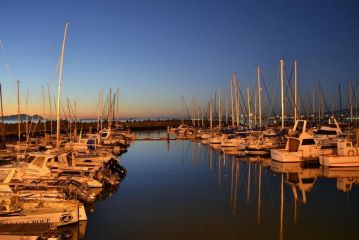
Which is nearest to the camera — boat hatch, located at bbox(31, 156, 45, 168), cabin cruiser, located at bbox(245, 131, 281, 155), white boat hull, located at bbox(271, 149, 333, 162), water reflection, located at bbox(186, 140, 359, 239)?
water reflection, located at bbox(186, 140, 359, 239)

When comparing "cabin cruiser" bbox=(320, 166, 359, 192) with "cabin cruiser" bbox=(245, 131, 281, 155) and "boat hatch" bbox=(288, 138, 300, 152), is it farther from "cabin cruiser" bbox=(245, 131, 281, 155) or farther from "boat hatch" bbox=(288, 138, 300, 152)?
"cabin cruiser" bbox=(245, 131, 281, 155)

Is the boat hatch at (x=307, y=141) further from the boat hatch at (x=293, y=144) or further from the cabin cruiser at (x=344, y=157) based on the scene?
the cabin cruiser at (x=344, y=157)

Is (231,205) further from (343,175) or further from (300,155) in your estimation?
(300,155)

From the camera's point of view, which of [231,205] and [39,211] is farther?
[231,205]

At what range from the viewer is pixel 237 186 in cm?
2319

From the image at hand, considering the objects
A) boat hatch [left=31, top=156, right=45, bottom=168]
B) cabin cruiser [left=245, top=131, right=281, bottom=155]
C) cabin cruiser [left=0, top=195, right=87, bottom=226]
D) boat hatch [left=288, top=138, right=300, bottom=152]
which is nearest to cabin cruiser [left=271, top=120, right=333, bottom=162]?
boat hatch [left=288, top=138, right=300, bottom=152]

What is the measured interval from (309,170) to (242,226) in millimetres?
15610

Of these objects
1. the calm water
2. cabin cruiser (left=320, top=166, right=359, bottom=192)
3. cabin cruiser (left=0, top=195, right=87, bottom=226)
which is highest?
cabin cruiser (left=0, top=195, right=87, bottom=226)

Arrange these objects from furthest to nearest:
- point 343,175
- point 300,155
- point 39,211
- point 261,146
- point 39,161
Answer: point 261,146 < point 300,155 < point 343,175 < point 39,161 < point 39,211

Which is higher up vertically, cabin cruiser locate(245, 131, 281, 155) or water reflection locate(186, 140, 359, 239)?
cabin cruiser locate(245, 131, 281, 155)

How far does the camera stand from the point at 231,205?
18.3 metres

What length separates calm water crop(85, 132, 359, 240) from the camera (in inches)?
567

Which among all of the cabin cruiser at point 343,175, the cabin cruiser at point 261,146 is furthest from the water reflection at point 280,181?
the cabin cruiser at point 261,146

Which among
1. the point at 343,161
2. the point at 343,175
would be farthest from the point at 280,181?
the point at 343,161
